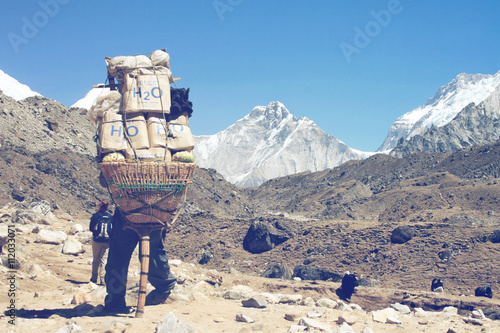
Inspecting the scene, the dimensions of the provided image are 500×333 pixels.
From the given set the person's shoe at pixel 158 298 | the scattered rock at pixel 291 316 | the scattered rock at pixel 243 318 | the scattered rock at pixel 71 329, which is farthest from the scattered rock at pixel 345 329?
the scattered rock at pixel 71 329

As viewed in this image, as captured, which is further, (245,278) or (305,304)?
(245,278)

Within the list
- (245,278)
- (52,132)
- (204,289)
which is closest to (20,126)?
(52,132)

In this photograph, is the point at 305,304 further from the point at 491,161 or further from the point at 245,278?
the point at 491,161

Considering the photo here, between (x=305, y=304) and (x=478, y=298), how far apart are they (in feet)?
20.1

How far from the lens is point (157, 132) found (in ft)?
25.4

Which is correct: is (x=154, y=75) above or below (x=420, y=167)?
below

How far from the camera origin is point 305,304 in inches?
387

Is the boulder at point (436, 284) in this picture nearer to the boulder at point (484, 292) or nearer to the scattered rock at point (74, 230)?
the boulder at point (484, 292)

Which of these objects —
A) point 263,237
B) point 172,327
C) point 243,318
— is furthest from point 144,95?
point 263,237

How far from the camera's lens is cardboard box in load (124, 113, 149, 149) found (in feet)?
25.1

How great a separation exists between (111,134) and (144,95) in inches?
30.6

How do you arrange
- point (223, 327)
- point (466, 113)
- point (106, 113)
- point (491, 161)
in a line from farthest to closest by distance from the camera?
point (466, 113) → point (491, 161) → point (106, 113) → point (223, 327)

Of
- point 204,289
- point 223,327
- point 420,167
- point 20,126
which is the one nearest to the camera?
point 223,327

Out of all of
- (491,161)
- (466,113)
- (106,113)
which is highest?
(466,113)
